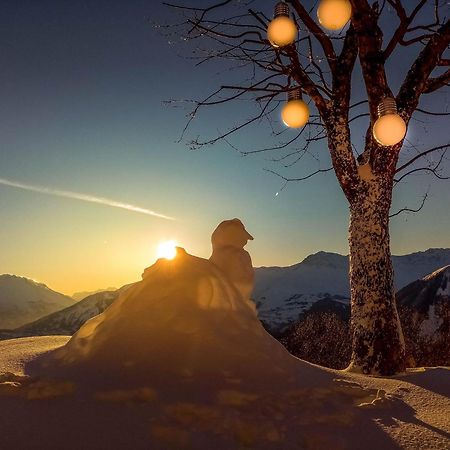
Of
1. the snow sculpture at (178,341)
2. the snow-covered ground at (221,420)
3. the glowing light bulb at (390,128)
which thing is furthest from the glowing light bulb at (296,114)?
the snow-covered ground at (221,420)

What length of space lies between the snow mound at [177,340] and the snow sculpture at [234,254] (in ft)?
0.90

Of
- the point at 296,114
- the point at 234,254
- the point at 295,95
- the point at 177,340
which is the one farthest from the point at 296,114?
the point at 177,340

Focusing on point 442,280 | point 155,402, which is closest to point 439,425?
point 155,402

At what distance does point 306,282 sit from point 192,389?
11008cm

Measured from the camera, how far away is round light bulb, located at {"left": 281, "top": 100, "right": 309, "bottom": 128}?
5727 mm

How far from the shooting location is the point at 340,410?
329cm

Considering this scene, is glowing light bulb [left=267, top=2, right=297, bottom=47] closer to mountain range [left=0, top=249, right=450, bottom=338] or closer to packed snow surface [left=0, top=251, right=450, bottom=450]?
packed snow surface [left=0, top=251, right=450, bottom=450]

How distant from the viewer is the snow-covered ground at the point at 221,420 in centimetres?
263

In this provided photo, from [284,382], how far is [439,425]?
4.01ft

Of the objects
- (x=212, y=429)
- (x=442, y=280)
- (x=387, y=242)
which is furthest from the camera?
(x=442, y=280)

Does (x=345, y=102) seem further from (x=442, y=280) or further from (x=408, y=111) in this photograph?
(x=442, y=280)

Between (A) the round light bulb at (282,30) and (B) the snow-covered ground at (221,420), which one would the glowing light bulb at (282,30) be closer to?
(A) the round light bulb at (282,30)

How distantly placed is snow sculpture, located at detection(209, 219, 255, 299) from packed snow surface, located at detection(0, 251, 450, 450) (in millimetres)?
244

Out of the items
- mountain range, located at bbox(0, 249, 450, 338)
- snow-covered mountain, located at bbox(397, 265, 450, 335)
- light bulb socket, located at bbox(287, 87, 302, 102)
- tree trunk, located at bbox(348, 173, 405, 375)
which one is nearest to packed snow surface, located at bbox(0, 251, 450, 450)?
tree trunk, located at bbox(348, 173, 405, 375)
